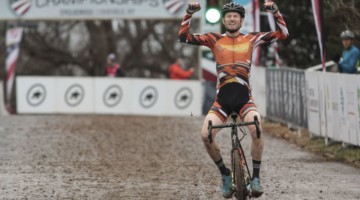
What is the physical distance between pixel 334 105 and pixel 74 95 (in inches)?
612

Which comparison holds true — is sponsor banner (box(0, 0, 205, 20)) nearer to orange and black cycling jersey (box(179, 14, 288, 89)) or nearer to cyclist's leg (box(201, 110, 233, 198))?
orange and black cycling jersey (box(179, 14, 288, 89))

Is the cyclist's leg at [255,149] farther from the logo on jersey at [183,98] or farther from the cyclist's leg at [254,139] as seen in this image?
the logo on jersey at [183,98]

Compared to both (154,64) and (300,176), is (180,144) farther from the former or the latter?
(154,64)

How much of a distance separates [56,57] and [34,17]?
20759mm

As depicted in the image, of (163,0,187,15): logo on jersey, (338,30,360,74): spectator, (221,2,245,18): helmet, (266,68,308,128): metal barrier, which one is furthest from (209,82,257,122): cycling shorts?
(163,0,187,15): logo on jersey

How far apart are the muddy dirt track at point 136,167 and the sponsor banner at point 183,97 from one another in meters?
6.17

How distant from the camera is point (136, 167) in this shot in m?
16.3

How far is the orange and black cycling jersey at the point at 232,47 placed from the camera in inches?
459

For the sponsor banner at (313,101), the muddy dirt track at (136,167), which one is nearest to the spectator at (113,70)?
the muddy dirt track at (136,167)

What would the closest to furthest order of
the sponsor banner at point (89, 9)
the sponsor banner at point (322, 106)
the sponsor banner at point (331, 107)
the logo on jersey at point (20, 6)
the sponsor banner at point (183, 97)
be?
the sponsor banner at point (331, 107)
the sponsor banner at point (322, 106)
the sponsor banner at point (183, 97)
the sponsor banner at point (89, 9)
the logo on jersey at point (20, 6)

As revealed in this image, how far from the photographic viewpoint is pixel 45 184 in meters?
14.0

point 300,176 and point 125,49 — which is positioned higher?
point 125,49

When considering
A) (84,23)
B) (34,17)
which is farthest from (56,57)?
(34,17)

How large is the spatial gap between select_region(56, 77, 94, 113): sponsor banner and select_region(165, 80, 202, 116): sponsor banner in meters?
2.45
